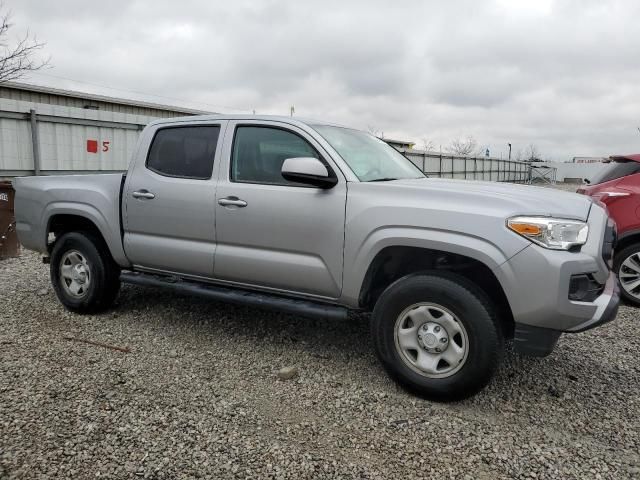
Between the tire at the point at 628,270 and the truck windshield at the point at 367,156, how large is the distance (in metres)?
2.86

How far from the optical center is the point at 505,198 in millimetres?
3010

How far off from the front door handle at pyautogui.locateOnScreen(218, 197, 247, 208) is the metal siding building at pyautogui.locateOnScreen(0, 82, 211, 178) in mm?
8372

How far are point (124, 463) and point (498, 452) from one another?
6.41 feet

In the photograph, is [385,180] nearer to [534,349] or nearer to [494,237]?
[494,237]

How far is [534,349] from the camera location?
9.50 ft

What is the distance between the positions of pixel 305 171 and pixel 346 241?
55 centimetres

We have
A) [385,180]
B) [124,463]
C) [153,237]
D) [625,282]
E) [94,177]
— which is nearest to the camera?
[124,463]

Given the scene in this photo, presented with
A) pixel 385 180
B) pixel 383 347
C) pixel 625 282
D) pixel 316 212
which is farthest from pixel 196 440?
pixel 625 282

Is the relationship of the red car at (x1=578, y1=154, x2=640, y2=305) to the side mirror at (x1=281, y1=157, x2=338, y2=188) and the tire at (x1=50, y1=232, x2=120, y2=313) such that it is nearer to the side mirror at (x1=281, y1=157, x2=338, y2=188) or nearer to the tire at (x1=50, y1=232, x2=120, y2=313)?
the side mirror at (x1=281, y1=157, x2=338, y2=188)

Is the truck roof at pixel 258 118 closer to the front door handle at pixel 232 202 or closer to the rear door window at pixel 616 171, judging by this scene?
the front door handle at pixel 232 202

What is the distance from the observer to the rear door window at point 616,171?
584cm

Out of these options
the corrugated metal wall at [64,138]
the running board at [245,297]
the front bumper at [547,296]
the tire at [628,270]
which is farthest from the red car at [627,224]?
the corrugated metal wall at [64,138]

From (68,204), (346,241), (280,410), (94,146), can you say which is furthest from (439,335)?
(94,146)

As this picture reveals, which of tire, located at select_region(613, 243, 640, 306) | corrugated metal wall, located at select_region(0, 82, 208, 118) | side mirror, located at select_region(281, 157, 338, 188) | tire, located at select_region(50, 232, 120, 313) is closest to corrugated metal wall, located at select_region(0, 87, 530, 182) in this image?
corrugated metal wall, located at select_region(0, 82, 208, 118)
